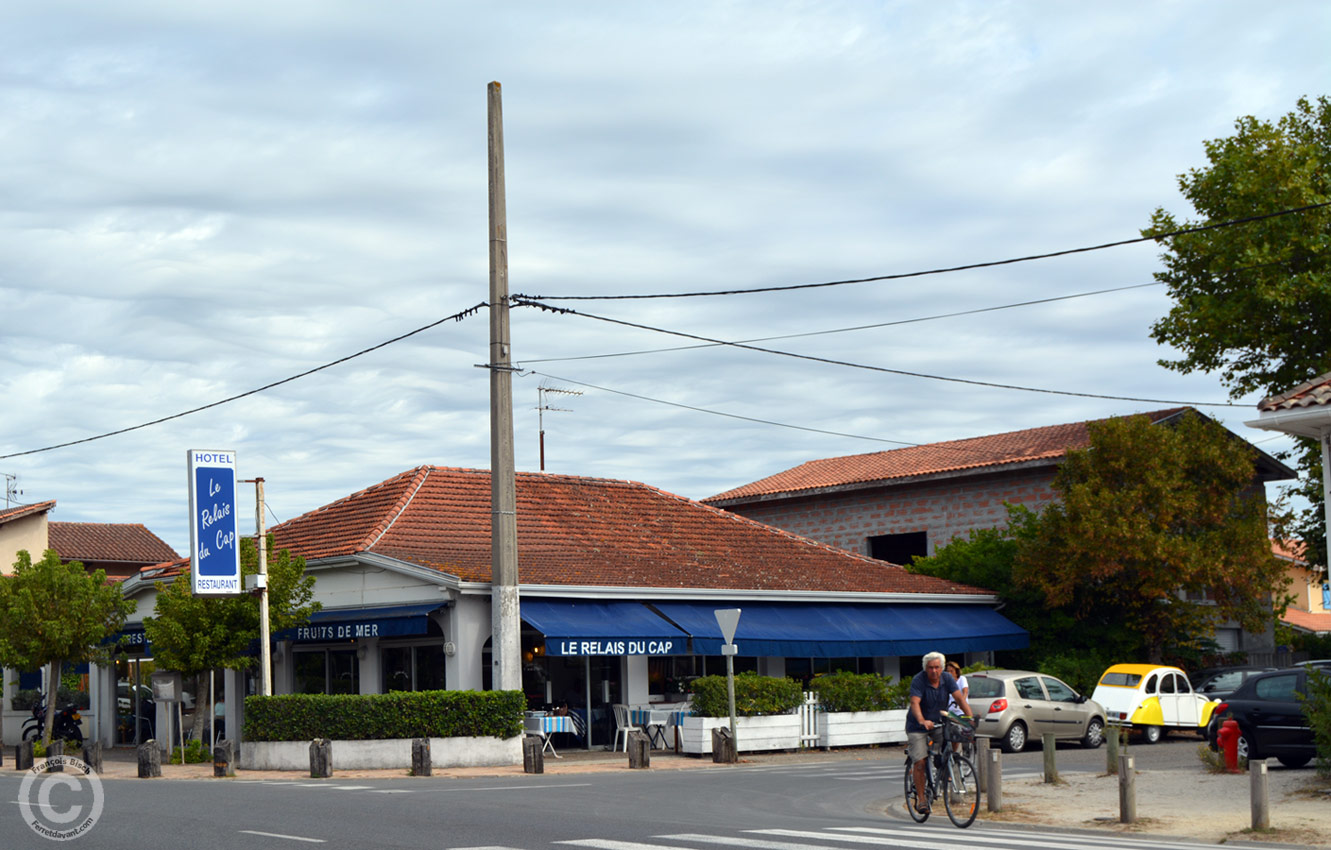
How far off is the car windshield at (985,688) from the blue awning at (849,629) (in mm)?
3549

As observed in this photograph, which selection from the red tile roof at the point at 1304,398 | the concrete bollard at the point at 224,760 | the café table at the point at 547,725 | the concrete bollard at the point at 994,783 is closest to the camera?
the concrete bollard at the point at 994,783

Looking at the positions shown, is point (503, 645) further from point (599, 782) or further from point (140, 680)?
point (140, 680)

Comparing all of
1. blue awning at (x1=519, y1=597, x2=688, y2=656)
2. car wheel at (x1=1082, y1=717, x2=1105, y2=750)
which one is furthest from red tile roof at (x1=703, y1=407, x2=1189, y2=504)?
blue awning at (x1=519, y1=597, x2=688, y2=656)

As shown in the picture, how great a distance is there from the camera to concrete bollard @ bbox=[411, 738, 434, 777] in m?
21.6

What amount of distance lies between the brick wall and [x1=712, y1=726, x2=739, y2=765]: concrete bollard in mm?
15808

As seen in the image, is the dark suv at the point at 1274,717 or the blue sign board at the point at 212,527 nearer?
the dark suv at the point at 1274,717

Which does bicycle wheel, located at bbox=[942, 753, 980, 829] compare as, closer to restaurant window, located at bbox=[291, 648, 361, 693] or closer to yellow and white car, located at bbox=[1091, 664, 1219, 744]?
yellow and white car, located at bbox=[1091, 664, 1219, 744]

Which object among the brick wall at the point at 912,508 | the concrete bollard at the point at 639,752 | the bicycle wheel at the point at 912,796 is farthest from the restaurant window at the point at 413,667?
the brick wall at the point at 912,508

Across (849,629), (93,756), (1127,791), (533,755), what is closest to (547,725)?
(533,755)

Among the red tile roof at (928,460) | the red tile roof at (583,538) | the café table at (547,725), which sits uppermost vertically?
the red tile roof at (928,460)

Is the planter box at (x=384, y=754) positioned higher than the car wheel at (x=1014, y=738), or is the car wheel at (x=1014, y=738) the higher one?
the planter box at (x=384, y=754)

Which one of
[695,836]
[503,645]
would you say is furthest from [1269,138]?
[695,836]

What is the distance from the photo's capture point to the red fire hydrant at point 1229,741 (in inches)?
736

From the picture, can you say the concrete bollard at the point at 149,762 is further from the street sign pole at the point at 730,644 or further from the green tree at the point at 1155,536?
the green tree at the point at 1155,536
